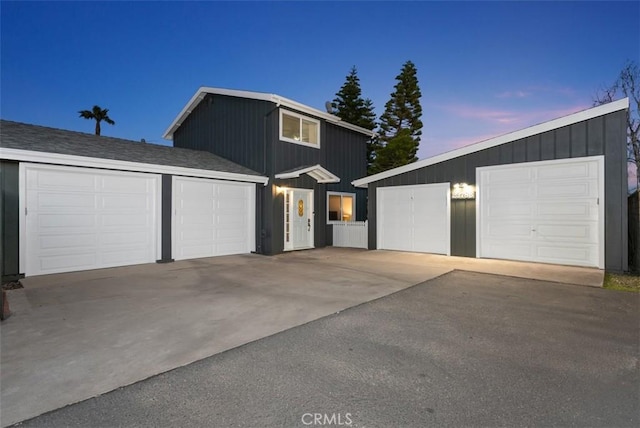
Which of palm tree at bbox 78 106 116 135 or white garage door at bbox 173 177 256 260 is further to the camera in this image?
palm tree at bbox 78 106 116 135

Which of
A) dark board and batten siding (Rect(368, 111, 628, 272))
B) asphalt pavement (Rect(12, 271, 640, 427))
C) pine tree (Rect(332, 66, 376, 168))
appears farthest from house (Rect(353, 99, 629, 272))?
pine tree (Rect(332, 66, 376, 168))

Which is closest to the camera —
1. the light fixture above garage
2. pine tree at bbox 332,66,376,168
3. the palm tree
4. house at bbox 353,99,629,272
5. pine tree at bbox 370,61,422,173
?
house at bbox 353,99,629,272

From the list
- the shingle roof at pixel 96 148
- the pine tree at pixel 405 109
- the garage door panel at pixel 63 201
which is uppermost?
the pine tree at pixel 405 109

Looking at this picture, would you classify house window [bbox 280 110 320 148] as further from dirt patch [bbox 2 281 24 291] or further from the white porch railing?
dirt patch [bbox 2 281 24 291]

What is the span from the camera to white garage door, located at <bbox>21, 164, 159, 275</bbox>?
255 inches

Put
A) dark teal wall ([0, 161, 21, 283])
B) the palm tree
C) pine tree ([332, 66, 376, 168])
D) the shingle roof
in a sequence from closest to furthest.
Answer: dark teal wall ([0, 161, 21, 283]) < the shingle roof < pine tree ([332, 66, 376, 168]) < the palm tree

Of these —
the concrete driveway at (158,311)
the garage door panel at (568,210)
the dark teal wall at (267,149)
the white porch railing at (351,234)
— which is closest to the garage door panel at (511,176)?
the garage door panel at (568,210)

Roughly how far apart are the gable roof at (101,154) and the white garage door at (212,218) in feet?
1.32

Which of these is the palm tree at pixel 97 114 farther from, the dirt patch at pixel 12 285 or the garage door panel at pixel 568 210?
the garage door panel at pixel 568 210

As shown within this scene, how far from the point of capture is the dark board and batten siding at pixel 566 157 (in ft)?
22.5

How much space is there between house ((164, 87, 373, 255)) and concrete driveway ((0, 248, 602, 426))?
8.46 ft

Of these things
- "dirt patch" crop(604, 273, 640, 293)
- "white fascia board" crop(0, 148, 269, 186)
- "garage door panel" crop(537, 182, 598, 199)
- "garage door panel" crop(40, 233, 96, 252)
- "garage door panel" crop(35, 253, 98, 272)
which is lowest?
"dirt patch" crop(604, 273, 640, 293)

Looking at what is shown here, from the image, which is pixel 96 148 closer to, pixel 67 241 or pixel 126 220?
pixel 126 220

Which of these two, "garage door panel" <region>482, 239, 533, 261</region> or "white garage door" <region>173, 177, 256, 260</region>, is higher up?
"white garage door" <region>173, 177, 256, 260</region>
